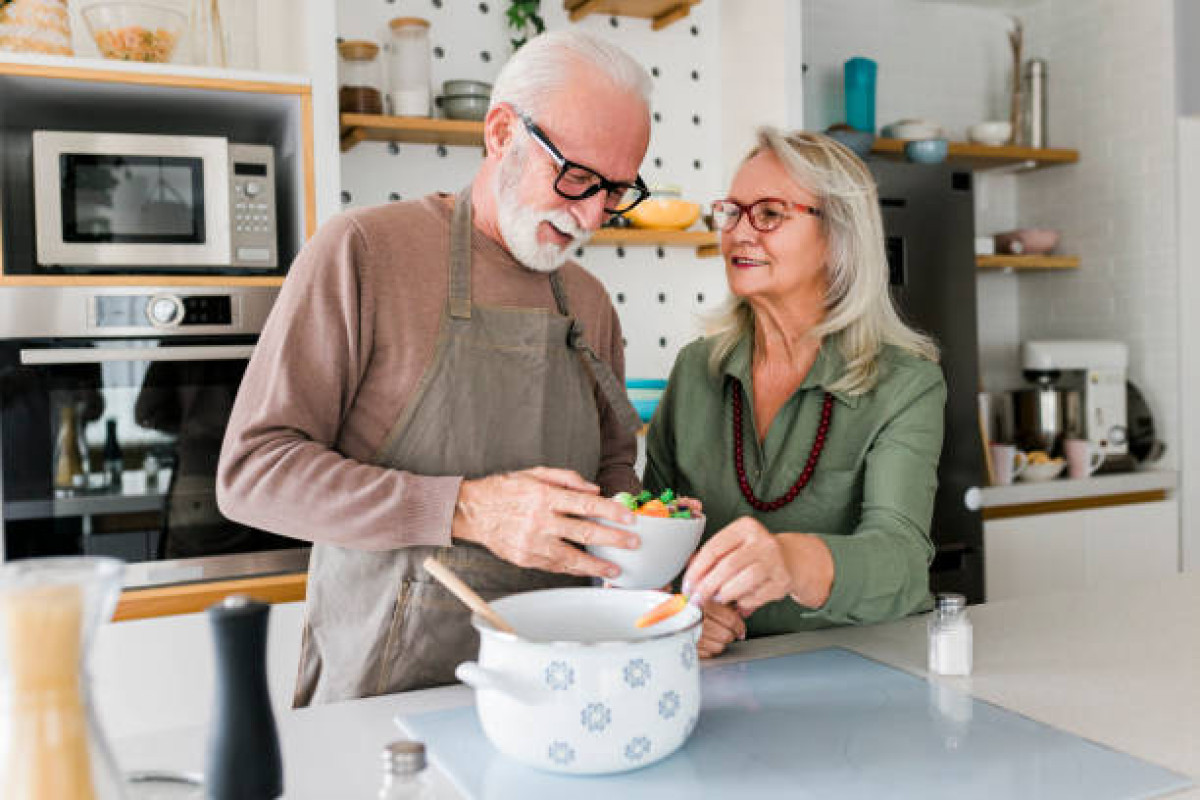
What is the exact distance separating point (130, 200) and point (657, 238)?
1.45m

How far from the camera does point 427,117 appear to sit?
2891 mm

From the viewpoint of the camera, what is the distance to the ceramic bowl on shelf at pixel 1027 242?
4004 mm

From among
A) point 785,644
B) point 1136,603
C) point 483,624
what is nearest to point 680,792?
point 483,624

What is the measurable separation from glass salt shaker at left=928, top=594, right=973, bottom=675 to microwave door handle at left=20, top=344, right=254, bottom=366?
1.73m

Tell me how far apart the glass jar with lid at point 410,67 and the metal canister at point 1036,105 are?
7.93 ft

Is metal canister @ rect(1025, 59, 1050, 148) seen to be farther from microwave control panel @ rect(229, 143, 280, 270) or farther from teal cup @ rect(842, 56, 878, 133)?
microwave control panel @ rect(229, 143, 280, 270)

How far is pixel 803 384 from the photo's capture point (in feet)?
5.76

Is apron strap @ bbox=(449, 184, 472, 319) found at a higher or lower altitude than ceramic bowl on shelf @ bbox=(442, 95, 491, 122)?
lower

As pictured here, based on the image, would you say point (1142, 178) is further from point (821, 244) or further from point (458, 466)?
point (458, 466)

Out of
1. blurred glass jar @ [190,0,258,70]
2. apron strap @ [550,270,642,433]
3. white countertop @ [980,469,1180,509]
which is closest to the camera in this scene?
apron strap @ [550,270,642,433]

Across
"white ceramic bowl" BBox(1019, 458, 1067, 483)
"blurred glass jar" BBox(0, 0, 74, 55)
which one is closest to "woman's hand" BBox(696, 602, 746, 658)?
"blurred glass jar" BBox(0, 0, 74, 55)

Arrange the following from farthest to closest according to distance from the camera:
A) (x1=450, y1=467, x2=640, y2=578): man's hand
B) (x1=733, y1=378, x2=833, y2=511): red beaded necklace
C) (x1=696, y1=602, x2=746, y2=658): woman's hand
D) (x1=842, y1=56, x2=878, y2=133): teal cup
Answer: (x1=842, y1=56, x2=878, y2=133): teal cup
(x1=733, y1=378, x2=833, y2=511): red beaded necklace
(x1=696, y1=602, x2=746, y2=658): woman's hand
(x1=450, y1=467, x2=640, y2=578): man's hand

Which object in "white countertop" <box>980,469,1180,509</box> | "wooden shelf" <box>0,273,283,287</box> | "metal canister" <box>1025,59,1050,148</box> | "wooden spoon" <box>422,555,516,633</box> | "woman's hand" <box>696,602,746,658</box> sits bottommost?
"white countertop" <box>980,469,1180,509</box>

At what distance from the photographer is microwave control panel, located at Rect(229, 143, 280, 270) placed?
2.43 m
